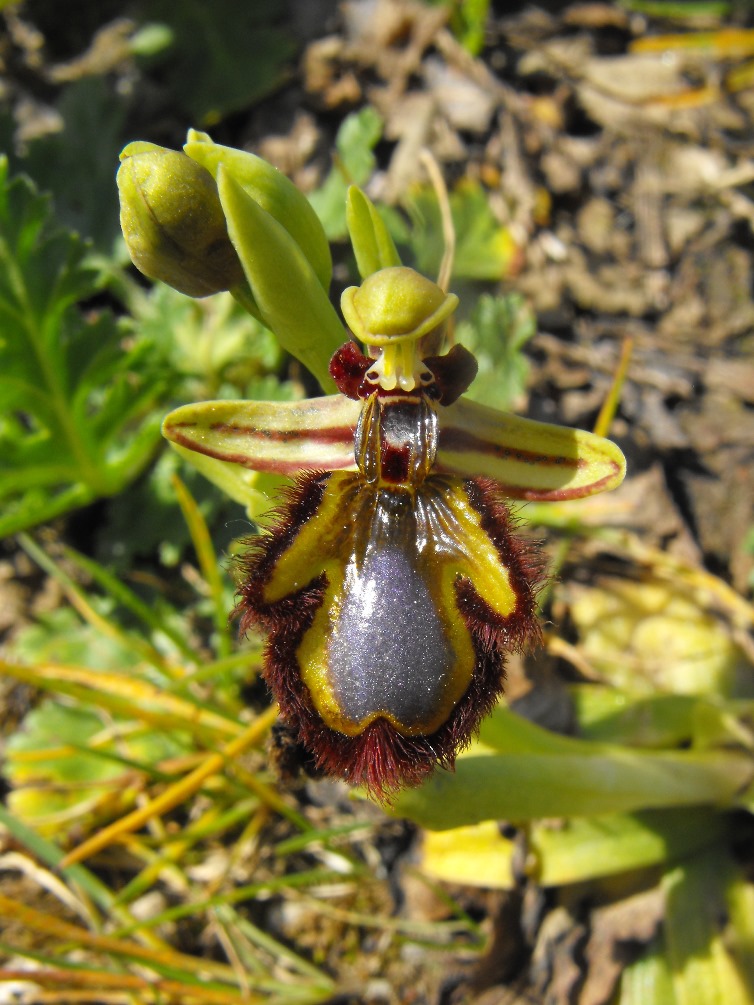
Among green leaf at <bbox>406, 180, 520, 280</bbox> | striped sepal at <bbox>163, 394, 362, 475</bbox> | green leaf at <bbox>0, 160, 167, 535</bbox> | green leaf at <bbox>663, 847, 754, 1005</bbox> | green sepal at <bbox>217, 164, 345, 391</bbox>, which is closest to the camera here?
green sepal at <bbox>217, 164, 345, 391</bbox>

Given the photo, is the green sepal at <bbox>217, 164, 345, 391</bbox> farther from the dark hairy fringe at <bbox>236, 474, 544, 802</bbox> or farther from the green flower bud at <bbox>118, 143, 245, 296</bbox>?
the dark hairy fringe at <bbox>236, 474, 544, 802</bbox>

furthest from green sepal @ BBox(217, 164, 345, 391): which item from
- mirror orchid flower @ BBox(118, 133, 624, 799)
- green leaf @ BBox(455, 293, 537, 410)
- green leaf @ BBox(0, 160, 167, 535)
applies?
green leaf @ BBox(455, 293, 537, 410)

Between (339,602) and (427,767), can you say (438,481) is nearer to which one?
(339,602)

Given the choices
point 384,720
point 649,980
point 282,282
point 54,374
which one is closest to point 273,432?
point 282,282

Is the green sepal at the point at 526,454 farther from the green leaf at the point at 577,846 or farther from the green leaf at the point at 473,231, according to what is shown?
the green leaf at the point at 473,231

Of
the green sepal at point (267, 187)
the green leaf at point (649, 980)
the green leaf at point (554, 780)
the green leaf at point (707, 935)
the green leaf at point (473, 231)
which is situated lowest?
the green leaf at point (649, 980)

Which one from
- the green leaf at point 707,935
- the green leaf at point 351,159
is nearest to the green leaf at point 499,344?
the green leaf at point 351,159
